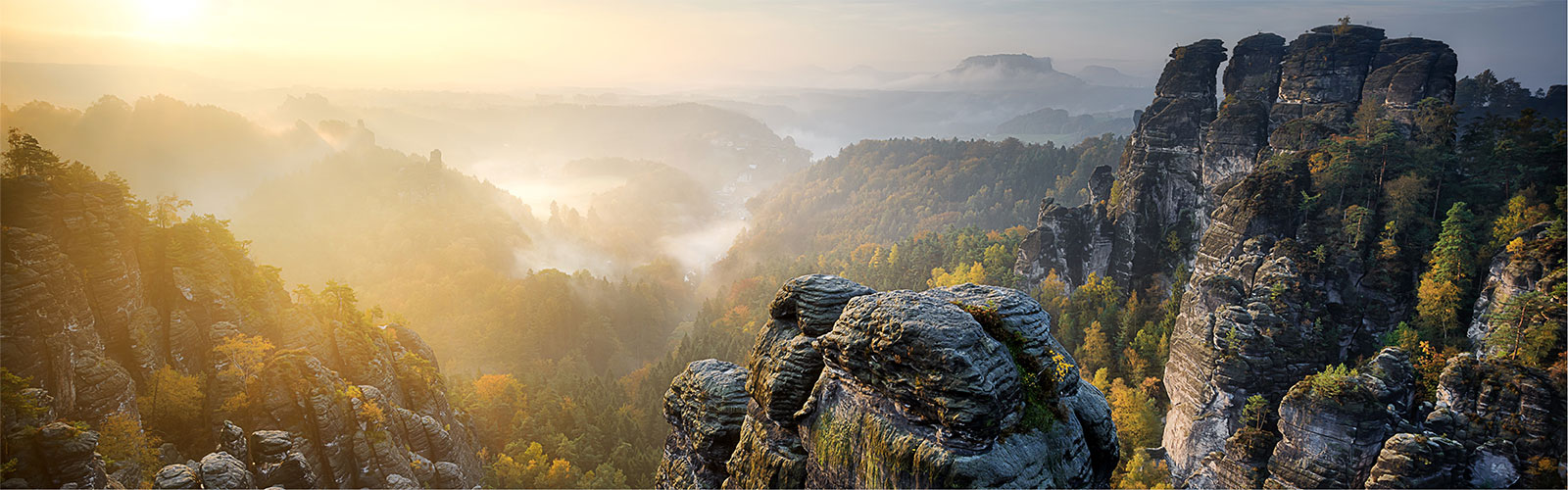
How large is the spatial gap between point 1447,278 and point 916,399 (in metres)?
38.6

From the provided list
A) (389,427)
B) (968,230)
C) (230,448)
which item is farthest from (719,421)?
(968,230)

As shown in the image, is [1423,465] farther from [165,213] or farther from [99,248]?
[165,213]

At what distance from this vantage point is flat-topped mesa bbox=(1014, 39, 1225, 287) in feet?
179

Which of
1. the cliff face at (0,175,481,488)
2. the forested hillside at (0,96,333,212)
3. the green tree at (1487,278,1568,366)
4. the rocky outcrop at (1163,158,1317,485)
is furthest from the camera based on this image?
the forested hillside at (0,96,333,212)

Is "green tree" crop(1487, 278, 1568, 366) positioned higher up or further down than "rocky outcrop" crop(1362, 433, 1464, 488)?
higher up

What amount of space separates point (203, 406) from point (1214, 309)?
48.3 meters

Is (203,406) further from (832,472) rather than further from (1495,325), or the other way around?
(1495,325)

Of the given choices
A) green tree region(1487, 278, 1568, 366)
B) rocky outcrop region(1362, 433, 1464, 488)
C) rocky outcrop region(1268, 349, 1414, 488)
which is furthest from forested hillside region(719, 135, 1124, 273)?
rocky outcrop region(1362, 433, 1464, 488)

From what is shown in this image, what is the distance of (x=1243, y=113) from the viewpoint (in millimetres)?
48688

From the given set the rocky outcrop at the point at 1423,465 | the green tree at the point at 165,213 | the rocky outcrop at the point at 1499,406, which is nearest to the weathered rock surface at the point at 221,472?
the green tree at the point at 165,213

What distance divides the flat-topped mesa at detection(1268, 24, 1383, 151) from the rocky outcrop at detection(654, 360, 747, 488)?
49566mm

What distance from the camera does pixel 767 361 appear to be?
39.3 feet

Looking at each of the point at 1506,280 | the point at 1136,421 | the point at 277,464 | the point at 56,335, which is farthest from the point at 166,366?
the point at 1506,280

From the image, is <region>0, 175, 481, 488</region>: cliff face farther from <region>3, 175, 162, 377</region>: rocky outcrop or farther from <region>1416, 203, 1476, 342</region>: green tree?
<region>1416, 203, 1476, 342</region>: green tree
